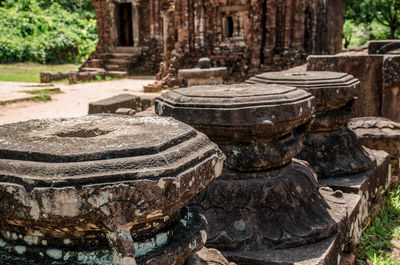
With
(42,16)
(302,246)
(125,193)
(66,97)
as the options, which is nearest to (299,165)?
(302,246)

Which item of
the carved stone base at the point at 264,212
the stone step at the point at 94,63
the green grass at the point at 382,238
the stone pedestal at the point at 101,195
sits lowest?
the green grass at the point at 382,238

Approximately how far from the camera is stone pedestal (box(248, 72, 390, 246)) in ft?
10.3

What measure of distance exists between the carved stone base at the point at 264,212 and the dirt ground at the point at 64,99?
6.97m

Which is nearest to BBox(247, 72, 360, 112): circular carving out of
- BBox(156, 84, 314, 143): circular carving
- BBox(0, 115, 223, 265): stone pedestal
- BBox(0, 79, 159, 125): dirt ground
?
BBox(156, 84, 314, 143): circular carving

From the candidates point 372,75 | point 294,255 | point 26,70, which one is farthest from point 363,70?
point 26,70

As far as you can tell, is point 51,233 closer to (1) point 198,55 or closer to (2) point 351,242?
(2) point 351,242

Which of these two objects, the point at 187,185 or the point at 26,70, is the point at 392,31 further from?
the point at 187,185

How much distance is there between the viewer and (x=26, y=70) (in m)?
17.8

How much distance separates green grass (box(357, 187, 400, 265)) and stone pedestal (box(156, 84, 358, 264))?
23.2 inches

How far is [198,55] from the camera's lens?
14.8 meters

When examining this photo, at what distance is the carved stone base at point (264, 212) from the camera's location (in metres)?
2.23

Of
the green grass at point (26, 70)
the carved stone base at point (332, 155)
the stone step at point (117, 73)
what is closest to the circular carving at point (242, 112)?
the carved stone base at point (332, 155)

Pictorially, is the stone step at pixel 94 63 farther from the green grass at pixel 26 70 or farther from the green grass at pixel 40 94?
the green grass at pixel 40 94

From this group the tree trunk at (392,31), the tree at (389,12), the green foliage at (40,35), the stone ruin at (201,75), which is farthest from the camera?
the tree trunk at (392,31)
